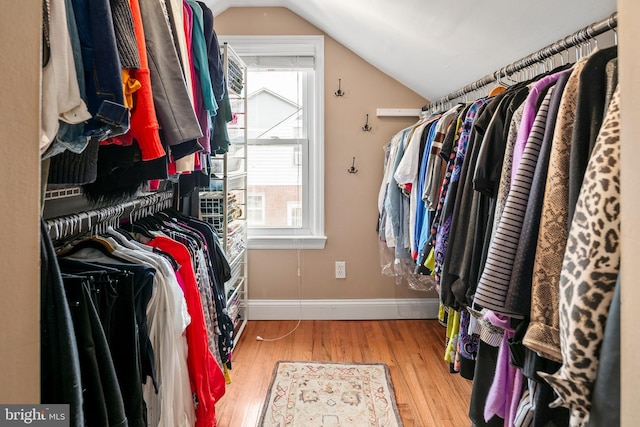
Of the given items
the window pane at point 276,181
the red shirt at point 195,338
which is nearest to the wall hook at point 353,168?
the window pane at point 276,181

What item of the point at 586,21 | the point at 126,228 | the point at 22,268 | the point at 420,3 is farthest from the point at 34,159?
the point at 420,3

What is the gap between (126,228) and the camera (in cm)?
156

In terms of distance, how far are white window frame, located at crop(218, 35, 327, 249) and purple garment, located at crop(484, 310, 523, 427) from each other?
2181 millimetres

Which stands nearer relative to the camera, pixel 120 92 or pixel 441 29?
pixel 120 92

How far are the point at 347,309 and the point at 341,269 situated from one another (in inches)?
11.9

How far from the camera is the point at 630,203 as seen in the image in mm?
416

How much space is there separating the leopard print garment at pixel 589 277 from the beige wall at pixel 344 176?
2.56 metres

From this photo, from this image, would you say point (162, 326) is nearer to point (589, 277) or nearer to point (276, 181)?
point (589, 277)

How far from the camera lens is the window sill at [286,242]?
10.4 ft

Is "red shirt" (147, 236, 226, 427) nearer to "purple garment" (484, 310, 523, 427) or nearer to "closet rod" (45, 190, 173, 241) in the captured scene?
"closet rod" (45, 190, 173, 241)

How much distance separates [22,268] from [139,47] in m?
0.73

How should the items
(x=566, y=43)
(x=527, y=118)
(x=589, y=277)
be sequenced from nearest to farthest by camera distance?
(x=589, y=277) → (x=527, y=118) → (x=566, y=43)

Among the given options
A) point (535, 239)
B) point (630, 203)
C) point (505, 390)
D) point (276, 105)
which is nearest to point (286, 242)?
point (276, 105)

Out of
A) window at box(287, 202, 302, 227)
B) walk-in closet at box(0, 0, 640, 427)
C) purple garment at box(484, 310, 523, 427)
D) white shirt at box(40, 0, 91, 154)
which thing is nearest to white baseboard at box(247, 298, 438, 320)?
walk-in closet at box(0, 0, 640, 427)
